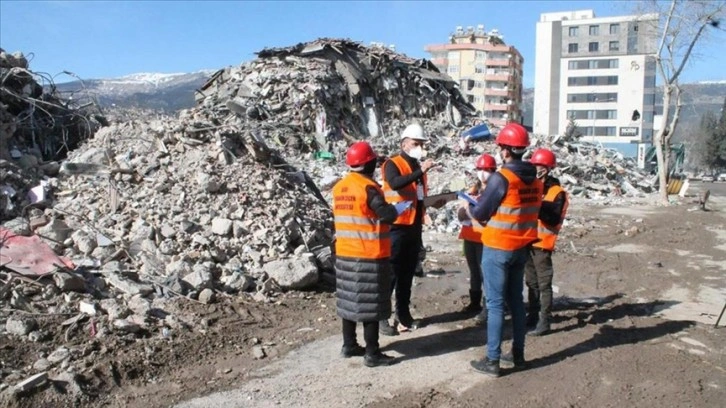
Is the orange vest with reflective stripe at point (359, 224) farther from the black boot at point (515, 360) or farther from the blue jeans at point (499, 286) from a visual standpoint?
the black boot at point (515, 360)

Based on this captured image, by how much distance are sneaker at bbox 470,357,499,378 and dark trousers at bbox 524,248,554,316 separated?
1.12 metres

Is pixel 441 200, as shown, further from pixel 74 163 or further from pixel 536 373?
pixel 74 163

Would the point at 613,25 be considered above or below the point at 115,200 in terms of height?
above

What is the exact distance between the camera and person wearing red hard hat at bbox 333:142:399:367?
13.9 feet

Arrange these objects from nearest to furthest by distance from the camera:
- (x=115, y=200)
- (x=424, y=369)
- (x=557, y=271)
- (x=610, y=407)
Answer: (x=610, y=407), (x=424, y=369), (x=115, y=200), (x=557, y=271)

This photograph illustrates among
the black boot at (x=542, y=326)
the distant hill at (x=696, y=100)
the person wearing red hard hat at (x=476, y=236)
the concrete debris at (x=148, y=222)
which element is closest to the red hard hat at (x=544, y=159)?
the person wearing red hard hat at (x=476, y=236)

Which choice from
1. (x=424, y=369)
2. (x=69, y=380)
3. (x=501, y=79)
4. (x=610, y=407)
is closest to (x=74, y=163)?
(x=69, y=380)

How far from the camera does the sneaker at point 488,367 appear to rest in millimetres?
4191

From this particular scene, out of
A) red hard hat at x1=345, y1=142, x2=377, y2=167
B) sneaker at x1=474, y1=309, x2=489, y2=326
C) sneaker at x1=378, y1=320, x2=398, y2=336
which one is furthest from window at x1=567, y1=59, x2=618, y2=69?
red hard hat at x1=345, y1=142, x2=377, y2=167

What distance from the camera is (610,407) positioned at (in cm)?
376

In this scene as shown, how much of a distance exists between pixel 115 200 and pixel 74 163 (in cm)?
118

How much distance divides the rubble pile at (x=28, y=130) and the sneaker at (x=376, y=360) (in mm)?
4507

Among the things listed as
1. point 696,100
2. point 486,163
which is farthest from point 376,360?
point 696,100

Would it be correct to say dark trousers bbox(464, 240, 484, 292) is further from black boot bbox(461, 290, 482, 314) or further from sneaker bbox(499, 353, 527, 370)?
sneaker bbox(499, 353, 527, 370)
